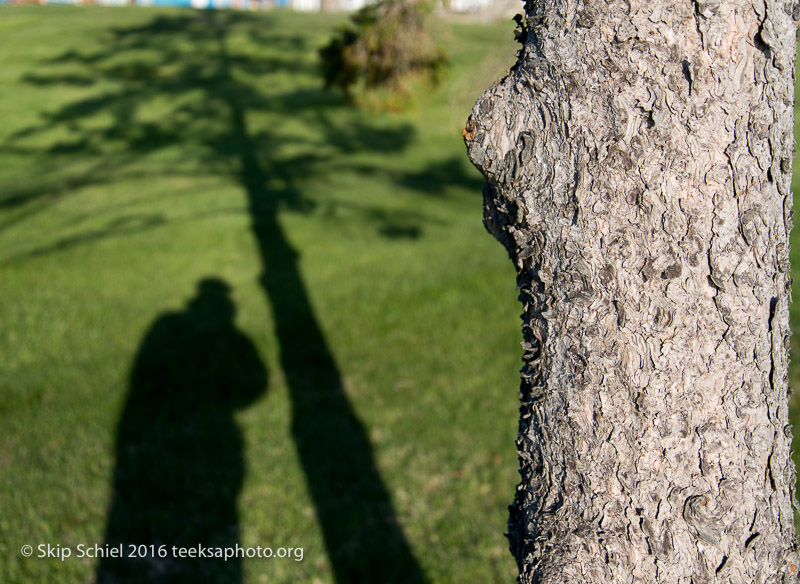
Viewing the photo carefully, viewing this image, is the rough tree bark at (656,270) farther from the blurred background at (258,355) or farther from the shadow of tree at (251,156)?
the shadow of tree at (251,156)

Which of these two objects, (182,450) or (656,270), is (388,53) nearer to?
(182,450)

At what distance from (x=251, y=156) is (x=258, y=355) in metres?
8.82

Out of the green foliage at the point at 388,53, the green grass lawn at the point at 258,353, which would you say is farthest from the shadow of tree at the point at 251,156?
the green foliage at the point at 388,53

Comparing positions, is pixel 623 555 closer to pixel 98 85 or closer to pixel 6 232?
pixel 6 232

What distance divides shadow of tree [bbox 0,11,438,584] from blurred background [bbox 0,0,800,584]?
0.11 ft

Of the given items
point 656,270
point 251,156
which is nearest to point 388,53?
point 656,270

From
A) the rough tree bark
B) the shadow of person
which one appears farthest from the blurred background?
the rough tree bark

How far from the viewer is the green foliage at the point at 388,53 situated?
4945 mm

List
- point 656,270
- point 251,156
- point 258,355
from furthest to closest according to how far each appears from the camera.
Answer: point 251,156, point 258,355, point 656,270

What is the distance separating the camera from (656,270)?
5.16 ft

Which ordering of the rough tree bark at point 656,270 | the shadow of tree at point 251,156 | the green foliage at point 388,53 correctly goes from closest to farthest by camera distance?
1. the rough tree bark at point 656,270
2. the shadow of tree at point 251,156
3. the green foliage at point 388,53

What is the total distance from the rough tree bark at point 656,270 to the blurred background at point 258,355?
4.02 feet

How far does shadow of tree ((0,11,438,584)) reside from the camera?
4.49m

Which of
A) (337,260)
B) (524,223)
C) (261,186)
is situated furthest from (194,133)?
(524,223)
